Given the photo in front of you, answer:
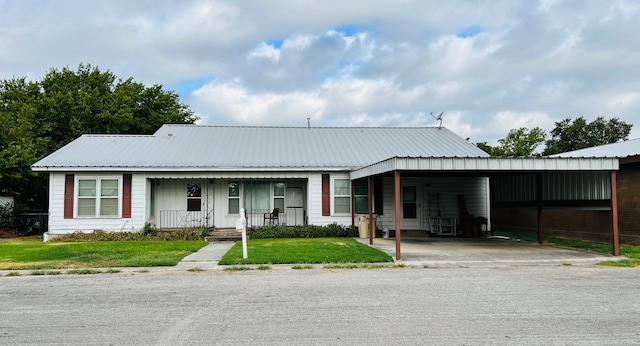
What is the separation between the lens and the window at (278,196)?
68.7 ft

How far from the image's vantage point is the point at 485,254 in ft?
44.8

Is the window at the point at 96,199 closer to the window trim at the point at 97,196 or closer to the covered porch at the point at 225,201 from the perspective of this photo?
the window trim at the point at 97,196

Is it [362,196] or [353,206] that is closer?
[353,206]

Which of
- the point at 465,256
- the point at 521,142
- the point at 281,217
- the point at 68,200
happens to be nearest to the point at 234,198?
the point at 281,217

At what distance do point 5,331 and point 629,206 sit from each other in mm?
16844

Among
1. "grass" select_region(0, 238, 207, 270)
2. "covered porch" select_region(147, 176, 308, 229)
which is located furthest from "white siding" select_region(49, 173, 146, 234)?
"grass" select_region(0, 238, 207, 270)

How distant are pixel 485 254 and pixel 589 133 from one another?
1494 inches

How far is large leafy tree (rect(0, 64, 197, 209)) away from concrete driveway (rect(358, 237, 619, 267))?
1718 cm

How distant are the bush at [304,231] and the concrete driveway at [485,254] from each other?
84.4 inches

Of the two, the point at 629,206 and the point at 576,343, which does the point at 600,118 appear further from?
the point at 576,343

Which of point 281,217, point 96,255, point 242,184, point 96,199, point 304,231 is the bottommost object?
point 96,255

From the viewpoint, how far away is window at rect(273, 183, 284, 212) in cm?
2094

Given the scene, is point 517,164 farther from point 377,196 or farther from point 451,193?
point 451,193

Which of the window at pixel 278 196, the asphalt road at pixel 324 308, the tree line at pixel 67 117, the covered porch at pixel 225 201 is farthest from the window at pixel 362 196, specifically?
the tree line at pixel 67 117
